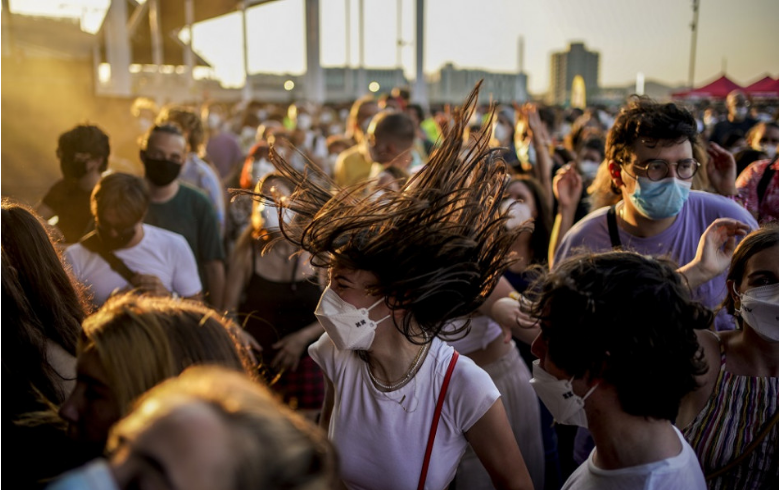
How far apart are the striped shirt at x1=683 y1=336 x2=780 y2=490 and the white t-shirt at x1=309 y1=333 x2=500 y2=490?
74 centimetres

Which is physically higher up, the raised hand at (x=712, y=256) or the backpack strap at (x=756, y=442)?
the raised hand at (x=712, y=256)

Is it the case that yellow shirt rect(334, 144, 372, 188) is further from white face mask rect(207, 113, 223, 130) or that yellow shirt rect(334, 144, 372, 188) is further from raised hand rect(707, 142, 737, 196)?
white face mask rect(207, 113, 223, 130)

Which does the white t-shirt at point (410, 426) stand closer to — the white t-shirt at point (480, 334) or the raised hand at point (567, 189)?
the white t-shirt at point (480, 334)

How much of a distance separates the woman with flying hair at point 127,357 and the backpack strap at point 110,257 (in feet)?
6.74

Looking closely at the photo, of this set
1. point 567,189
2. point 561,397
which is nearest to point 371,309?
point 561,397

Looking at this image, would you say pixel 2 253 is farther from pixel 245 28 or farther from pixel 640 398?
pixel 245 28

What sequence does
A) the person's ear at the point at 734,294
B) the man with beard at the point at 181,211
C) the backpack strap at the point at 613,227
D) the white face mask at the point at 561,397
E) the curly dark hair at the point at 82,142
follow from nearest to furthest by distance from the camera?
the white face mask at the point at 561,397 → the person's ear at the point at 734,294 → the backpack strap at the point at 613,227 → the curly dark hair at the point at 82,142 → the man with beard at the point at 181,211

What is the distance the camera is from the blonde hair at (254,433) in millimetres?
964

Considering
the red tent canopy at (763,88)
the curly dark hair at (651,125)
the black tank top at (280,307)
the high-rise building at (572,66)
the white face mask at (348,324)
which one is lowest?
the black tank top at (280,307)

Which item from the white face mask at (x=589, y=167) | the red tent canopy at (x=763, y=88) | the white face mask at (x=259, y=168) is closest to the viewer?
the white face mask at (x=259, y=168)

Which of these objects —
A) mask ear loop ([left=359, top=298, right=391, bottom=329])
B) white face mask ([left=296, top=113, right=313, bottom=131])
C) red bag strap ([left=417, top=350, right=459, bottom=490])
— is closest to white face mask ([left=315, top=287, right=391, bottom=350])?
mask ear loop ([left=359, top=298, right=391, bottom=329])

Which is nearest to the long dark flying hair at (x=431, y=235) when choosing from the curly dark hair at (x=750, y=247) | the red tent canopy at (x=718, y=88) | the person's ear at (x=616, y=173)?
Answer: the curly dark hair at (x=750, y=247)

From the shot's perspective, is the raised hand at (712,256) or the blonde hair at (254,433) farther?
the raised hand at (712,256)

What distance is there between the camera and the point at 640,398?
71.1 inches
